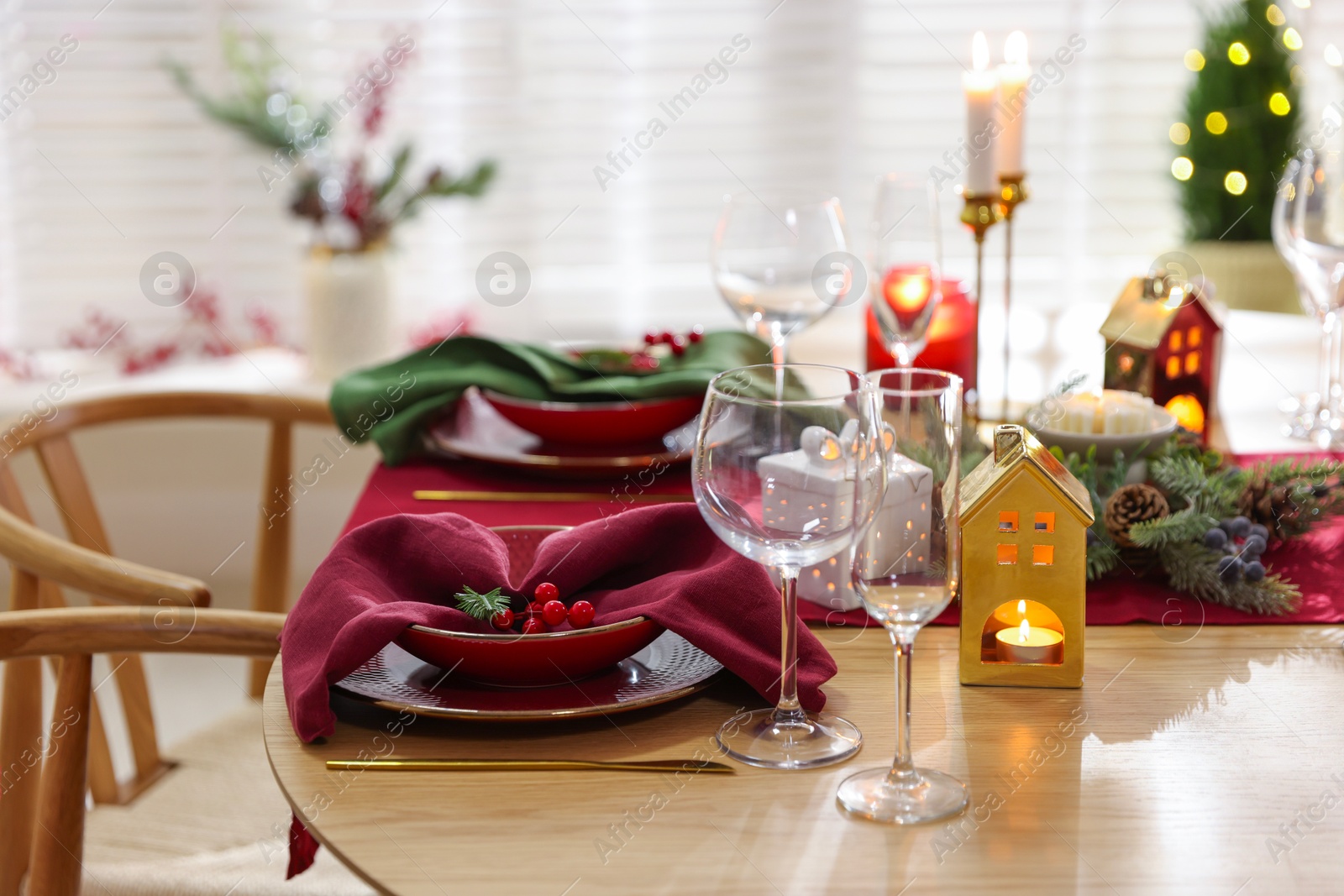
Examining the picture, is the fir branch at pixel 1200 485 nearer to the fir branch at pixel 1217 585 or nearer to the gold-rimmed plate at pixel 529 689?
the fir branch at pixel 1217 585

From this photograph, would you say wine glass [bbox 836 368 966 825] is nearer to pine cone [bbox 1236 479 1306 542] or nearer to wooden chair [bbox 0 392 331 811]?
pine cone [bbox 1236 479 1306 542]

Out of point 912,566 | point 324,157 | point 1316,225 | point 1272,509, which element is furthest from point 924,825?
point 324,157

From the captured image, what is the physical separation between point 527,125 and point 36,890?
83.9 inches

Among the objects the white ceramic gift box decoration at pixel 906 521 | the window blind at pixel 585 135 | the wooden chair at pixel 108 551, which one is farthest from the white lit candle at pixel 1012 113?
the window blind at pixel 585 135

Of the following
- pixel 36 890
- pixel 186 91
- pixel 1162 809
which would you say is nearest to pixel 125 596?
pixel 36 890

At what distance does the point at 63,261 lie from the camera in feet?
9.60

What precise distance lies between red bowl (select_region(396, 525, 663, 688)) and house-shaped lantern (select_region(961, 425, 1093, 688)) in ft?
0.66

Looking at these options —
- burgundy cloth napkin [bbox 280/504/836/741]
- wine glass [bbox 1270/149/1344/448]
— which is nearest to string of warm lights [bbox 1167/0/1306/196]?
wine glass [bbox 1270/149/1344/448]

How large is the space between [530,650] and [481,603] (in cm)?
7

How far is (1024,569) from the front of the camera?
2.71 feet

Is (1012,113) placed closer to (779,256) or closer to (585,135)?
(779,256)

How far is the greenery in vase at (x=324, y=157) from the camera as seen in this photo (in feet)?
8.63

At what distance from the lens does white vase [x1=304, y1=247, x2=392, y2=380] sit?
2.64 metres

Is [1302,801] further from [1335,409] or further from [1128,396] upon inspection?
[1335,409]
